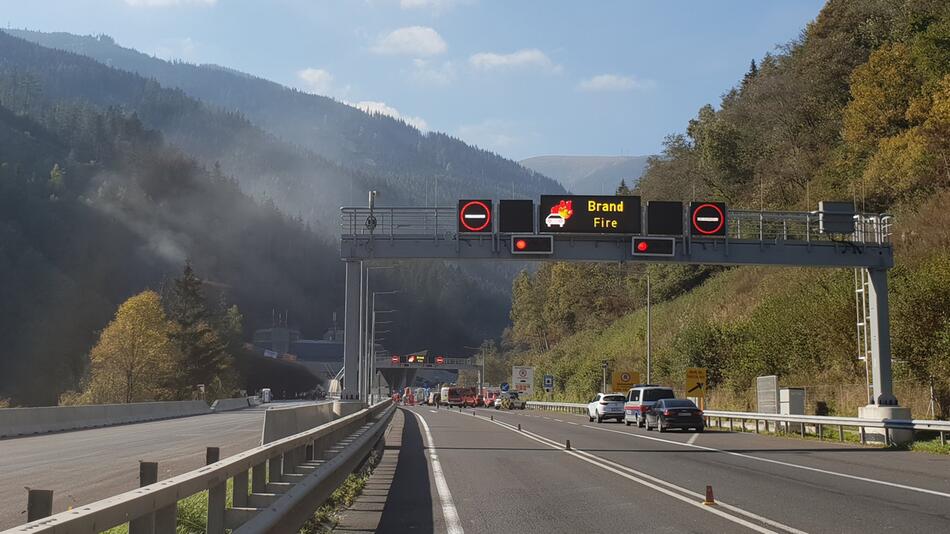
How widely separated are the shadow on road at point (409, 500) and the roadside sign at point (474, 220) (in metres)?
9.97

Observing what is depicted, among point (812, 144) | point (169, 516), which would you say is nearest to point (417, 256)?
point (169, 516)

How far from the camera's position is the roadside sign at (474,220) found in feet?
103

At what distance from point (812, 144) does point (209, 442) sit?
5875 cm

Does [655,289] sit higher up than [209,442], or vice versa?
[655,289]

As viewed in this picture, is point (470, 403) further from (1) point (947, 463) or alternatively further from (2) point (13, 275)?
(2) point (13, 275)

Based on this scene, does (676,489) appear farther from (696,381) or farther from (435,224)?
(696,381)

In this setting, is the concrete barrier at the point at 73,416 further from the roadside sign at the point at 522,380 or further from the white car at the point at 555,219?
the roadside sign at the point at 522,380

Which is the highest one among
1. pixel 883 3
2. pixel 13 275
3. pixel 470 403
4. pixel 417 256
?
pixel 883 3

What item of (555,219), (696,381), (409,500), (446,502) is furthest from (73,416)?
(446,502)

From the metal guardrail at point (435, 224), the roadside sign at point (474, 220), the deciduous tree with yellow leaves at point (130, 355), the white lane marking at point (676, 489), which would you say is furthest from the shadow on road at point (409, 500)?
the deciduous tree with yellow leaves at point (130, 355)

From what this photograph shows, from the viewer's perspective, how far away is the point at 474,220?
31547 mm

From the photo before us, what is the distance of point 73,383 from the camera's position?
456 feet

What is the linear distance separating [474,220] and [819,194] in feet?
139

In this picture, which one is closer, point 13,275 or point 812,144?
point 812,144
